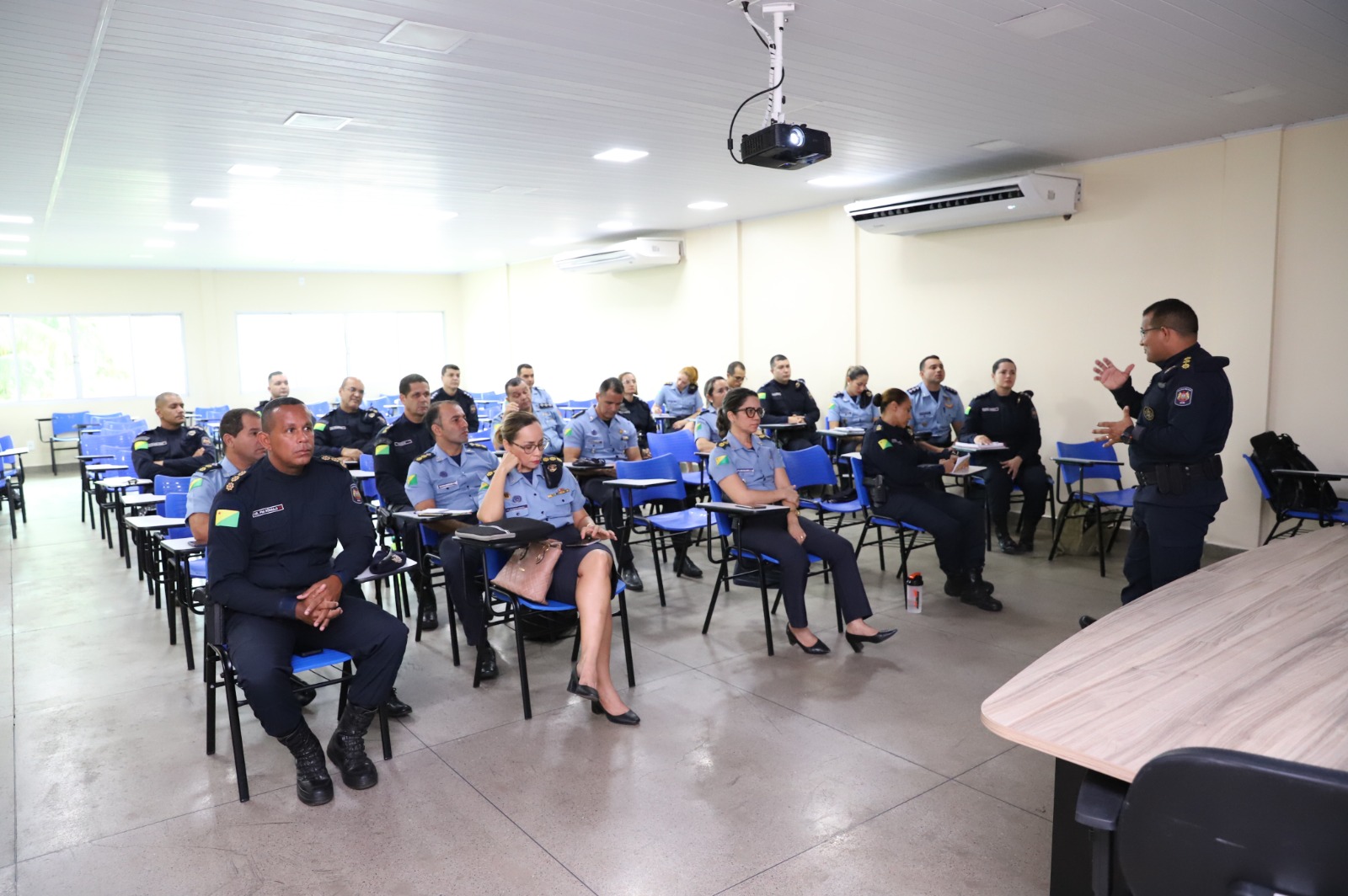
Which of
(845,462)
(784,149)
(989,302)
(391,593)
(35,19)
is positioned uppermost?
(35,19)

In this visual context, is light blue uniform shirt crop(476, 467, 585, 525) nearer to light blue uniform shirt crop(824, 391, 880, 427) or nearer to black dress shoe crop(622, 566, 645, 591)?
black dress shoe crop(622, 566, 645, 591)

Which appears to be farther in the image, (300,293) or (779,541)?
(300,293)

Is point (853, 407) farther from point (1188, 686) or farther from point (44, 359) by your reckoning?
point (44, 359)

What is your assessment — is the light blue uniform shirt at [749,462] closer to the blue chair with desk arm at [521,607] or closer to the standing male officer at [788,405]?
the blue chair with desk arm at [521,607]

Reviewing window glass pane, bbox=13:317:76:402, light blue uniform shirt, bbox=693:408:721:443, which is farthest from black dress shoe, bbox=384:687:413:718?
window glass pane, bbox=13:317:76:402

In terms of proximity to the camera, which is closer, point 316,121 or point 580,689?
point 580,689

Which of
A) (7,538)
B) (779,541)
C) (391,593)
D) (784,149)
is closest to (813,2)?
(784,149)

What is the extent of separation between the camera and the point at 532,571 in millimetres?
3555

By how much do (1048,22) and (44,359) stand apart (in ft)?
49.5

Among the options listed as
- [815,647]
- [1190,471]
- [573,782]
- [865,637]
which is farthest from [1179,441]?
[573,782]

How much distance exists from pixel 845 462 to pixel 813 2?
4.69m

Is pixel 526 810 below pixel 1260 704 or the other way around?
below

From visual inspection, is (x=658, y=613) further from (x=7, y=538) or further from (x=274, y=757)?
(x=7, y=538)

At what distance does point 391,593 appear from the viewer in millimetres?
5672
